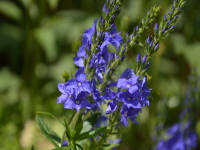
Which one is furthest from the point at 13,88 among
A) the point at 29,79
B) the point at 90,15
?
the point at 90,15

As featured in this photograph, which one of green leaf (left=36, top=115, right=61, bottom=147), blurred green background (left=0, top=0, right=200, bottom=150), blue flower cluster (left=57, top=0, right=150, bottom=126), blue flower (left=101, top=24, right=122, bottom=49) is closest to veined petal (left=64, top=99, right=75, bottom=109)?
blue flower cluster (left=57, top=0, right=150, bottom=126)

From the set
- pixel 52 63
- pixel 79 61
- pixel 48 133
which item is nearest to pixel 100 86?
pixel 79 61

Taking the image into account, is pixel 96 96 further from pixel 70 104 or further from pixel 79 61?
pixel 79 61

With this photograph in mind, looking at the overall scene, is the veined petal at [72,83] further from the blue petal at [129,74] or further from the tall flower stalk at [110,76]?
the blue petal at [129,74]

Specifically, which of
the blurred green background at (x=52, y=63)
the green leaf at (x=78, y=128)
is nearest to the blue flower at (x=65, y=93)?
the green leaf at (x=78, y=128)

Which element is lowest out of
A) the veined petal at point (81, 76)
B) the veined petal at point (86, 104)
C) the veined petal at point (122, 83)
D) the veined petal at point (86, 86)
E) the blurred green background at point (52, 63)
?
the veined petal at point (86, 104)

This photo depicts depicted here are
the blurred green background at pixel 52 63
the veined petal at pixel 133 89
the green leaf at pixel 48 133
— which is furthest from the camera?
the blurred green background at pixel 52 63
